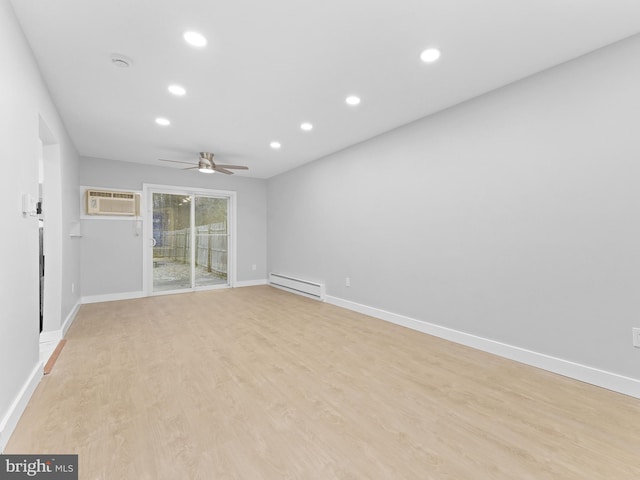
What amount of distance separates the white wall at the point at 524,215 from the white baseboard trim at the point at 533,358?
5cm

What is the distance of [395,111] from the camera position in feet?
10.9

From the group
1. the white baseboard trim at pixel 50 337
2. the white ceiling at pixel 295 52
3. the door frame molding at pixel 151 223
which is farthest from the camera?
the door frame molding at pixel 151 223

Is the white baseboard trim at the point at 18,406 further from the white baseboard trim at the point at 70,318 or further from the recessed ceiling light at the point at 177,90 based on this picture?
the recessed ceiling light at the point at 177,90

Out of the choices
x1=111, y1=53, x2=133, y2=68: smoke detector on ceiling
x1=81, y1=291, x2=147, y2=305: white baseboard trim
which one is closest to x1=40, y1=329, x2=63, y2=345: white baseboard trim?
x1=81, y1=291, x2=147, y2=305: white baseboard trim

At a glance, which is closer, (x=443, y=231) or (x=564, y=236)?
(x=564, y=236)

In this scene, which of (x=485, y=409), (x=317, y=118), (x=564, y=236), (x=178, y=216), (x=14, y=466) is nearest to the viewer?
(x=14, y=466)

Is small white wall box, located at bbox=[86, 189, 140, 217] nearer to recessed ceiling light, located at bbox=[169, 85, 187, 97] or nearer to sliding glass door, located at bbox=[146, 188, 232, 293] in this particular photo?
sliding glass door, located at bbox=[146, 188, 232, 293]

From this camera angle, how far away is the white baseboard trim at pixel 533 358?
2.13 meters

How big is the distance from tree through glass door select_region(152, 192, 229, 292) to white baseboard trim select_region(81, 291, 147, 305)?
350mm

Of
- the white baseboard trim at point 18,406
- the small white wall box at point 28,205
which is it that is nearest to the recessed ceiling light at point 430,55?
the small white wall box at point 28,205

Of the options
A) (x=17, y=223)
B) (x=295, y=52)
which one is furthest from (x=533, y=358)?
(x=17, y=223)

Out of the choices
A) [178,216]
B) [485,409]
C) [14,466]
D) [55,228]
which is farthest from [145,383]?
[178,216]

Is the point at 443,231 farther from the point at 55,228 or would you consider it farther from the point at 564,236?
the point at 55,228

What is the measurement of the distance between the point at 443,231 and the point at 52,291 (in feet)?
14.5
